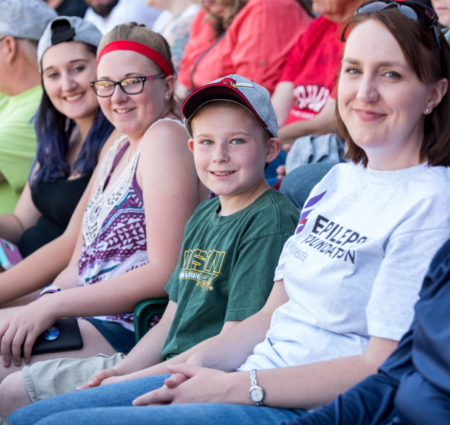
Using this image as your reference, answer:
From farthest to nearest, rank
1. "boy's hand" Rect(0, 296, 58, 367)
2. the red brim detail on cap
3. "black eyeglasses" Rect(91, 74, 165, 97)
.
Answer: "black eyeglasses" Rect(91, 74, 165, 97) → "boy's hand" Rect(0, 296, 58, 367) → the red brim detail on cap

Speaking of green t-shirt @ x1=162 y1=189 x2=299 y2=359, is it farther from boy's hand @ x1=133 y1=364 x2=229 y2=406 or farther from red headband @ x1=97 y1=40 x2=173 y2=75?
red headband @ x1=97 y1=40 x2=173 y2=75

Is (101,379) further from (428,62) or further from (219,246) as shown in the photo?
(428,62)

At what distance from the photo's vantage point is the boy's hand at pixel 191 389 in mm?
1644

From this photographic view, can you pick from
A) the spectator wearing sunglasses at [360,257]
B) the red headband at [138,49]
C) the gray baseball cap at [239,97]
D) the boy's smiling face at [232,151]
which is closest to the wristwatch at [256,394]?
the spectator wearing sunglasses at [360,257]

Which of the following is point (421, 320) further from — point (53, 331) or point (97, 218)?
point (97, 218)

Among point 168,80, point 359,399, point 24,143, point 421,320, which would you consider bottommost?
point 359,399

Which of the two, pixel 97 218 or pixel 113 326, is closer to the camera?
pixel 113 326

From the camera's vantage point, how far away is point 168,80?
115 inches

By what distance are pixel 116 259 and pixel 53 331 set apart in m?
0.40

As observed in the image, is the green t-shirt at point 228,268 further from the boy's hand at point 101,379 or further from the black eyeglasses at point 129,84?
the black eyeglasses at point 129,84

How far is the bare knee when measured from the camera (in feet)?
7.52

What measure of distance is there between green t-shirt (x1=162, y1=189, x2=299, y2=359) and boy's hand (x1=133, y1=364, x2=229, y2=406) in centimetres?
32

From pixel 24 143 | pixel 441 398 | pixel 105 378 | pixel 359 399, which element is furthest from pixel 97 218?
pixel 441 398

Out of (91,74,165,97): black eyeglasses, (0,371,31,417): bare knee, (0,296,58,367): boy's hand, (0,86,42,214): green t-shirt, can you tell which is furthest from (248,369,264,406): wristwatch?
(0,86,42,214): green t-shirt
